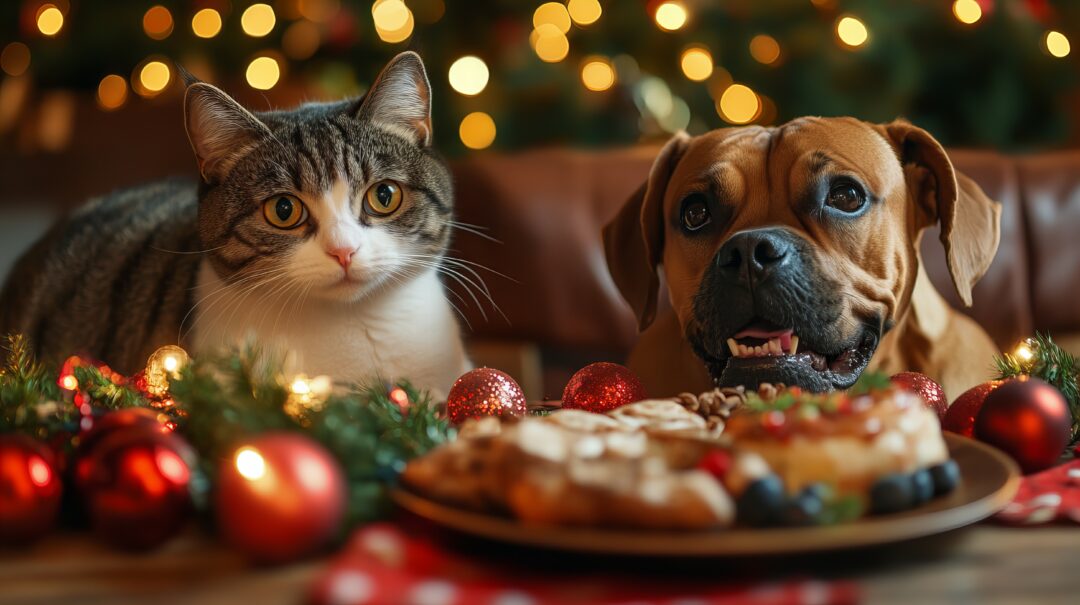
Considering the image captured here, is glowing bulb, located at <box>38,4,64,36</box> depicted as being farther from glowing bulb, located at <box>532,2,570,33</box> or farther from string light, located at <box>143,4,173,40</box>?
glowing bulb, located at <box>532,2,570,33</box>

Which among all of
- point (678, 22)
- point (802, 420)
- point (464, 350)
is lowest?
point (464, 350)

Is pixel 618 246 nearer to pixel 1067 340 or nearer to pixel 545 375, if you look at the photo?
pixel 545 375

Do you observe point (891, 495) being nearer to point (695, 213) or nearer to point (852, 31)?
point (695, 213)

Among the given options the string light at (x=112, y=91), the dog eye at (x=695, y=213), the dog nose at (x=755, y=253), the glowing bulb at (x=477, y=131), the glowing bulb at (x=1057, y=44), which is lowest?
the dog nose at (x=755, y=253)

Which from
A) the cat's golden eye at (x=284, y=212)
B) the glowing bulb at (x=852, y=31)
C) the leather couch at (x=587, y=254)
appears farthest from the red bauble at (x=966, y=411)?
the glowing bulb at (x=852, y=31)

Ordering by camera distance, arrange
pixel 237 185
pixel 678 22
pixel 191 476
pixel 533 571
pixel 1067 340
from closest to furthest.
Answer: pixel 533 571
pixel 191 476
pixel 237 185
pixel 1067 340
pixel 678 22

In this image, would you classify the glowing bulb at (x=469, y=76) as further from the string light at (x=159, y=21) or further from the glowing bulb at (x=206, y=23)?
the string light at (x=159, y=21)

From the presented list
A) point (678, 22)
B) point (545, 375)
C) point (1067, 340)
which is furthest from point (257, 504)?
point (678, 22)
